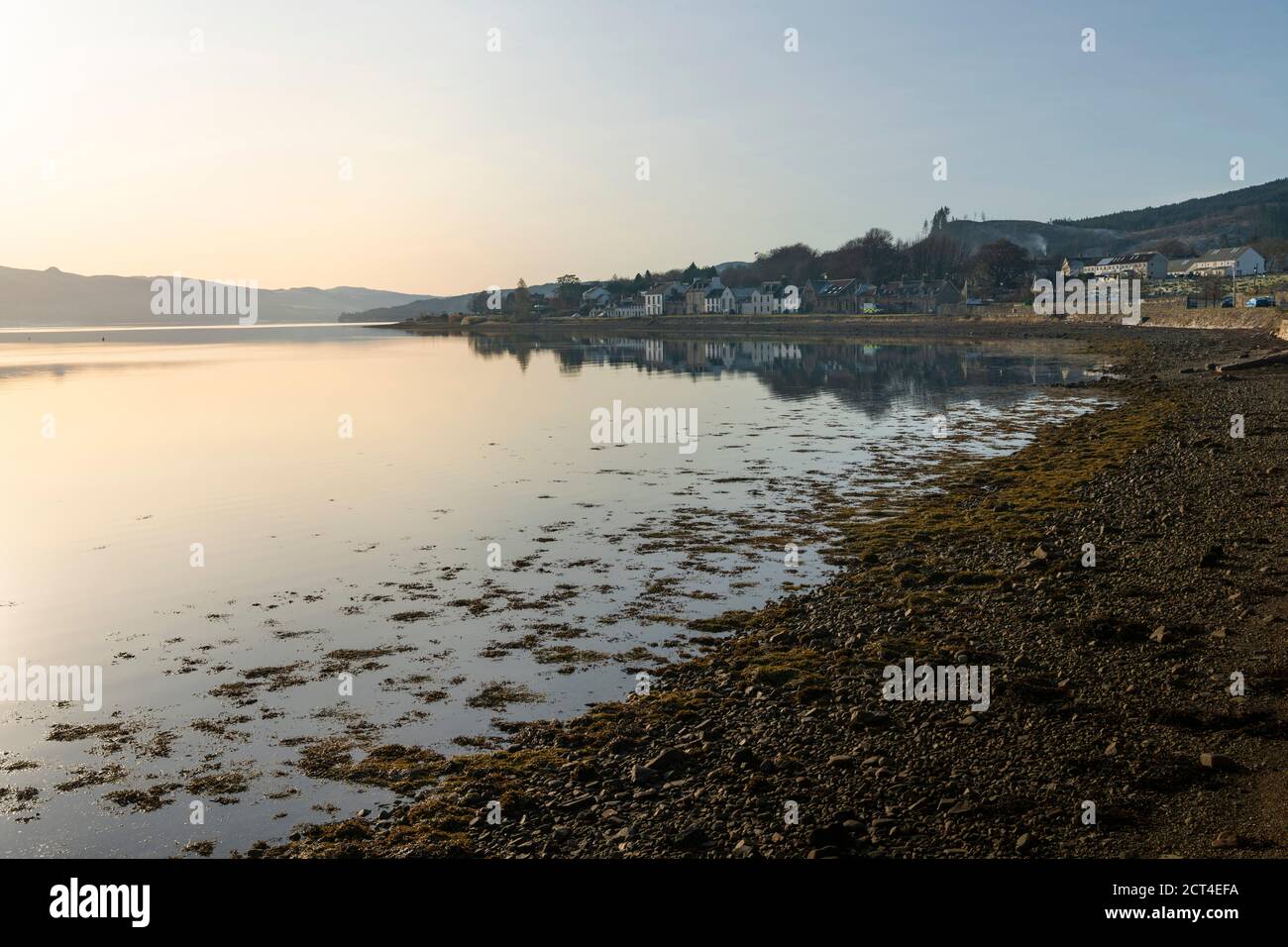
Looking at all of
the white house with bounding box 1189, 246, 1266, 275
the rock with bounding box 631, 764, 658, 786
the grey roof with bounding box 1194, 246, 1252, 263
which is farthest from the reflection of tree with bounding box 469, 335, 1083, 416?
the grey roof with bounding box 1194, 246, 1252, 263

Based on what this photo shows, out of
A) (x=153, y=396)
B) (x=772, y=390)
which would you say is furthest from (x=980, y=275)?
(x=153, y=396)

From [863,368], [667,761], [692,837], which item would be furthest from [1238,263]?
[692,837]

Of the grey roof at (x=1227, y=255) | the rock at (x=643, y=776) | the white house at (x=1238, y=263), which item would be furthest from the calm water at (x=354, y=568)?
the grey roof at (x=1227, y=255)

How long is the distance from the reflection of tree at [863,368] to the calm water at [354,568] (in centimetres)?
366

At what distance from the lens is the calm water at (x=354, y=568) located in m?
10.7

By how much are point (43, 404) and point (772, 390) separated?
42.9m

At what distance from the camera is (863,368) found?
2886 inches

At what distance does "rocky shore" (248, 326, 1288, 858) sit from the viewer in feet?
25.4

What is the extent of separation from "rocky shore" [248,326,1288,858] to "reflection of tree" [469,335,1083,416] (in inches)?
1158

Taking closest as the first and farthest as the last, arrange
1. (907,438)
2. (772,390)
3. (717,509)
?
(717,509)
(907,438)
(772,390)

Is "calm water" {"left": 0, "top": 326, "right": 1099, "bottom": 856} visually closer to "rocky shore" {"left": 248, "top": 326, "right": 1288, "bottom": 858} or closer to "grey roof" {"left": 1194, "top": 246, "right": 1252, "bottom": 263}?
"rocky shore" {"left": 248, "top": 326, "right": 1288, "bottom": 858}

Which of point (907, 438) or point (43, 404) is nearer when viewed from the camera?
point (907, 438)
